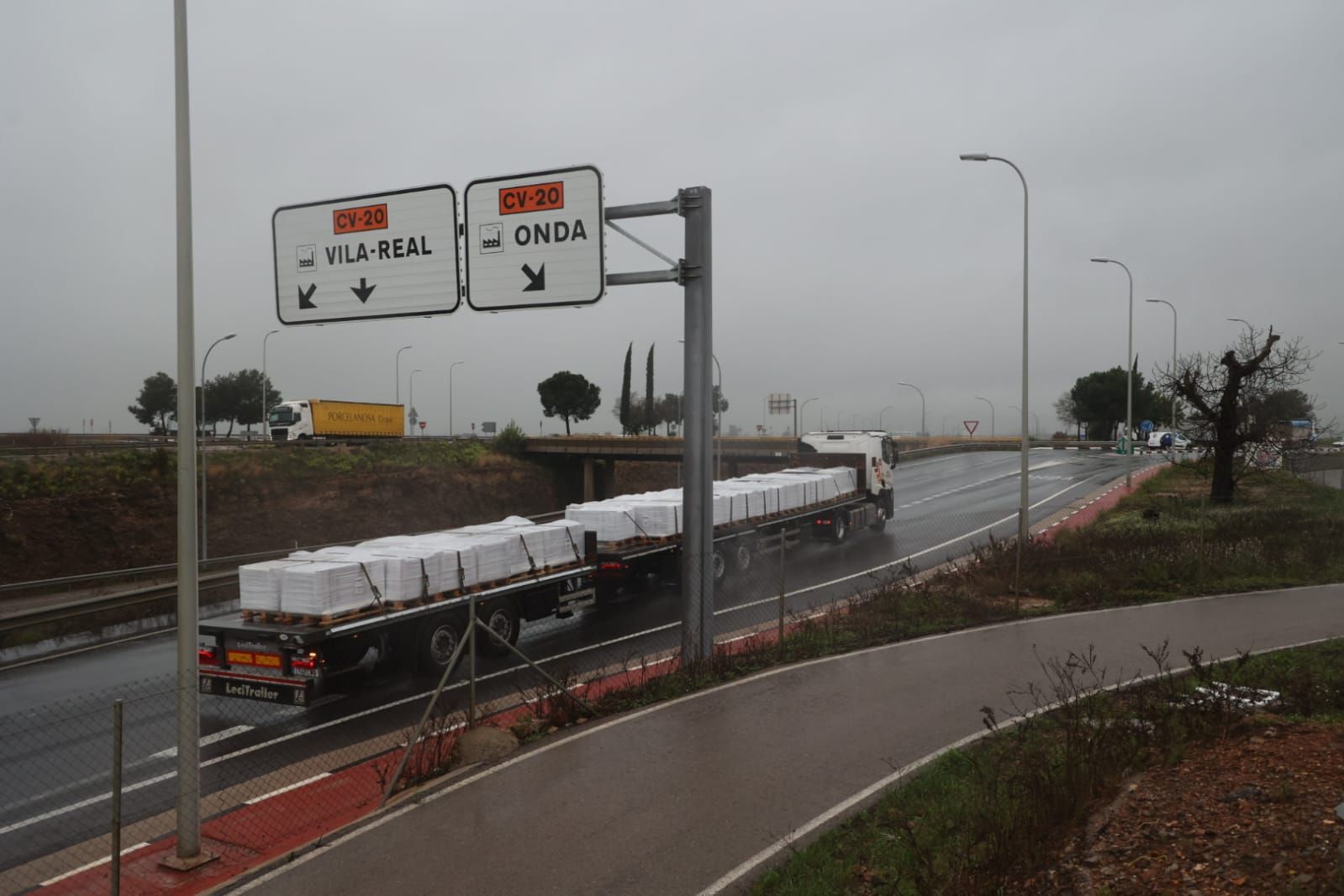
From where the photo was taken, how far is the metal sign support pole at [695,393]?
35.7 feet

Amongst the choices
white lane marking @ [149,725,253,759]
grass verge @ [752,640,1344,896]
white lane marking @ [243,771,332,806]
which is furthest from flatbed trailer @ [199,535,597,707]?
grass verge @ [752,640,1344,896]

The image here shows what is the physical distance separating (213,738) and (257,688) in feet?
2.36

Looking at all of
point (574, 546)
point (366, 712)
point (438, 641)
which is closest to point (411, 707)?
point (366, 712)

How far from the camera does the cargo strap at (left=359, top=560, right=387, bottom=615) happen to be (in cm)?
1162

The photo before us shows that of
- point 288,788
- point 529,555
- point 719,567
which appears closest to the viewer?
point 288,788

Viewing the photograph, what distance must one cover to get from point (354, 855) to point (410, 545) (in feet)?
23.8

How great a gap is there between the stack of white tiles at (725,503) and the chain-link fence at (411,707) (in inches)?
21.9

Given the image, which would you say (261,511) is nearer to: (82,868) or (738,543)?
(738,543)

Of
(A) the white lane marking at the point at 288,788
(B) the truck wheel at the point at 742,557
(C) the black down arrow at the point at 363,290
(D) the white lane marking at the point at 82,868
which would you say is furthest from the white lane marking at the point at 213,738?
(B) the truck wheel at the point at 742,557

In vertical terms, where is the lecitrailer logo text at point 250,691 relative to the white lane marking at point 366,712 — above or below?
above

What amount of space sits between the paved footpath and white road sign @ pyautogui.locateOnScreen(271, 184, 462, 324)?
5533mm

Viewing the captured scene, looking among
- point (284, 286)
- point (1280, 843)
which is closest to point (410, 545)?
point (284, 286)

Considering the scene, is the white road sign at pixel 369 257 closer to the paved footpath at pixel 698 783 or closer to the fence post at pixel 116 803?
the paved footpath at pixel 698 783

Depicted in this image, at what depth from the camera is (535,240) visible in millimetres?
10406
